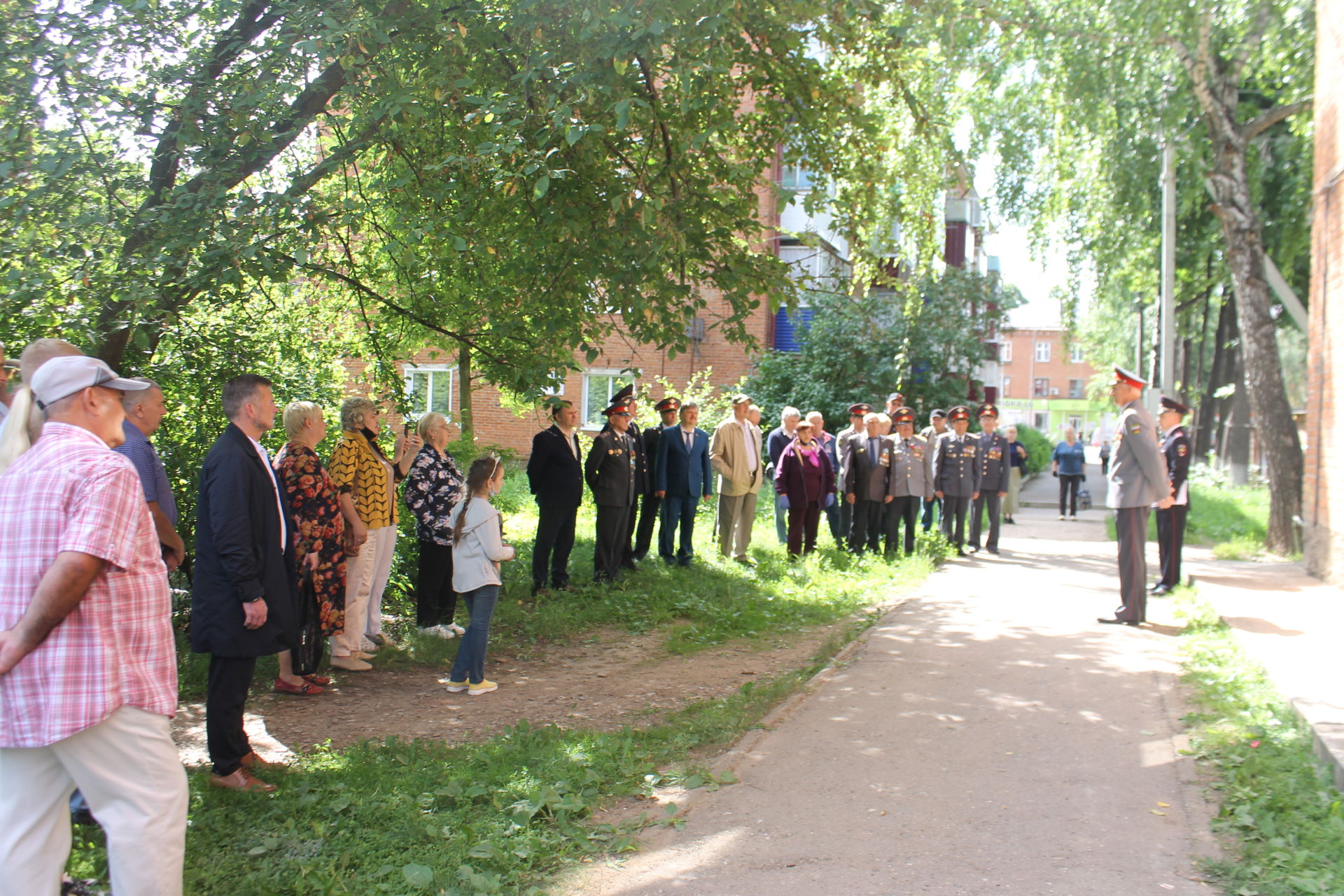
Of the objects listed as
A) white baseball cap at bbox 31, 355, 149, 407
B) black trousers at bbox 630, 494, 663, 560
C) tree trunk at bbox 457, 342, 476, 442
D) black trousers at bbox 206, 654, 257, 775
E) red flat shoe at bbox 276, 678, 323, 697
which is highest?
tree trunk at bbox 457, 342, 476, 442

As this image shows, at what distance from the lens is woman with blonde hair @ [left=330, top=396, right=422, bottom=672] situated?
7191mm

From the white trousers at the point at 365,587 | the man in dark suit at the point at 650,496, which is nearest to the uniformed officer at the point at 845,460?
the man in dark suit at the point at 650,496

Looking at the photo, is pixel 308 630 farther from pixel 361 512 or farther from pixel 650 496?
pixel 650 496

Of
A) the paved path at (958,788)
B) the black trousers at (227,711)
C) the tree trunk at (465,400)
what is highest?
the tree trunk at (465,400)

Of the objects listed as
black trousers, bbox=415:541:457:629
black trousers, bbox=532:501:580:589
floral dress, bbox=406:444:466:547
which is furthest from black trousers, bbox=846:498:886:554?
floral dress, bbox=406:444:466:547

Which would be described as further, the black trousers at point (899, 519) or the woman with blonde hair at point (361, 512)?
the black trousers at point (899, 519)

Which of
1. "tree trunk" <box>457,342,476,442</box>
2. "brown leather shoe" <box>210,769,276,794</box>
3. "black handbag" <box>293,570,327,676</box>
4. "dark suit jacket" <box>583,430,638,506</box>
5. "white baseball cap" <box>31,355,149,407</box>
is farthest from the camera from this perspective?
"tree trunk" <box>457,342,476,442</box>

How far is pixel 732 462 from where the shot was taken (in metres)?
12.4

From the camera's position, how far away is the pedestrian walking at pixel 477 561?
6.62 meters

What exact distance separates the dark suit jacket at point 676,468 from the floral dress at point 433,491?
12.4 ft

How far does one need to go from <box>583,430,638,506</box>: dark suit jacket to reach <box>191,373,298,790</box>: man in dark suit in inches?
214

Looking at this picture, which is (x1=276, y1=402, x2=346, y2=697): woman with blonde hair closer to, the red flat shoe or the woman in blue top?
the red flat shoe

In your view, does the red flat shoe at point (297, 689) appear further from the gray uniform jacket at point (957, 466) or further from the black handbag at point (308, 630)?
the gray uniform jacket at point (957, 466)

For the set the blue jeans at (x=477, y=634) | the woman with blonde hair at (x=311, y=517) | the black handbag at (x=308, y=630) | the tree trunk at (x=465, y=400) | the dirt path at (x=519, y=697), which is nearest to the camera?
the dirt path at (x=519, y=697)
